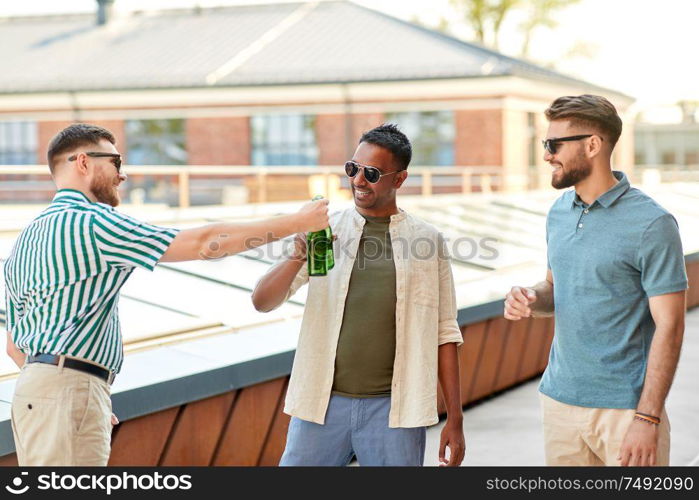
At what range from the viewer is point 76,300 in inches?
96.8

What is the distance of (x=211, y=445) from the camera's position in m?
4.39

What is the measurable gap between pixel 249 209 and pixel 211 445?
4775mm

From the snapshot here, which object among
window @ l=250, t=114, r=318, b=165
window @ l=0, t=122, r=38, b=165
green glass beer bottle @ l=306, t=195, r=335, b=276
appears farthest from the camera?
window @ l=0, t=122, r=38, b=165

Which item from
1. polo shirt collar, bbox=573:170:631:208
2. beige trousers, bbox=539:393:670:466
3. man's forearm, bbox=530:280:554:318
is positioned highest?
polo shirt collar, bbox=573:170:631:208

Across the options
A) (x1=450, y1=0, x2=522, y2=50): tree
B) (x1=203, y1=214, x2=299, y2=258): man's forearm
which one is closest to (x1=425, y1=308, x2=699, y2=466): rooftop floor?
(x1=203, y1=214, x2=299, y2=258): man's forearm

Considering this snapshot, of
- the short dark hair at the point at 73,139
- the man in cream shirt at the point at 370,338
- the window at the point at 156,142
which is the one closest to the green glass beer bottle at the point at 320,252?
the man in cream shirt at the point at 370,338

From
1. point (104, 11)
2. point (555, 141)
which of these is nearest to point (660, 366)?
point (555, 141)

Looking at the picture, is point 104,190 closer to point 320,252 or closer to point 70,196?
Result: point 70,196

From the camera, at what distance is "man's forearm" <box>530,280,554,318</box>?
3059 millimetres

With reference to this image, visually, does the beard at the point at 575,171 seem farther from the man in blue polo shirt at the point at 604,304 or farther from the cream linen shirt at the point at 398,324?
the cream linen shirt at the point at 398,324

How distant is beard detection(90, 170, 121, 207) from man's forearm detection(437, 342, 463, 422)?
119 centimetres

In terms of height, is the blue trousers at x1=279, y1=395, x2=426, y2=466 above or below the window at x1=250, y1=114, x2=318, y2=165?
below

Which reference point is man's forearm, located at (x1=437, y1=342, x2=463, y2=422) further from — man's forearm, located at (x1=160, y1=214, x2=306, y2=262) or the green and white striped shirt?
the green and white striped shirt
